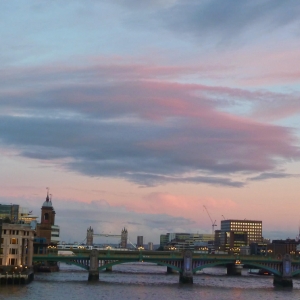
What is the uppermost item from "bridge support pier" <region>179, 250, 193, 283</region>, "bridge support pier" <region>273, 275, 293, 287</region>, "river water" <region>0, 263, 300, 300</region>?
"bridge support pier" <region>179, 250, 193, 283</region>

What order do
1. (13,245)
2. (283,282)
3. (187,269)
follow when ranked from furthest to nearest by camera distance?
(283,282) → (187,269) → (13,245)

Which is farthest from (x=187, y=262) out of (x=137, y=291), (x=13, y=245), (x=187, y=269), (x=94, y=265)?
(x=13, y=245)

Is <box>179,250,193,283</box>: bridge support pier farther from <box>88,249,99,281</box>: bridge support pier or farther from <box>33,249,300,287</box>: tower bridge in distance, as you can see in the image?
<box>88,249,99,281</box>: bridge support pier

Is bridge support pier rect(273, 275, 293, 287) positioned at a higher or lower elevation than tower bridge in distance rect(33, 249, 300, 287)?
lower

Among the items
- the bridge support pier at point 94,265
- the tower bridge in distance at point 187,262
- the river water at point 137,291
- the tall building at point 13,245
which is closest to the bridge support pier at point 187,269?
the tower bridge in distance at point 187,262

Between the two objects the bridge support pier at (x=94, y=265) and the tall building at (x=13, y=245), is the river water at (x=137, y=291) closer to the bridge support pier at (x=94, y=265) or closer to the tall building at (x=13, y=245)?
the bridge support pier at (x=94, y=265)

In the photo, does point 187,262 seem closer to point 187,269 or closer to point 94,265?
point 187,269

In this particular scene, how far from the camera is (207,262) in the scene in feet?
584

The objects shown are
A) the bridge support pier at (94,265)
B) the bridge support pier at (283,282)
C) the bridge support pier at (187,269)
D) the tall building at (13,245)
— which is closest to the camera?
the tall building at (13,245)

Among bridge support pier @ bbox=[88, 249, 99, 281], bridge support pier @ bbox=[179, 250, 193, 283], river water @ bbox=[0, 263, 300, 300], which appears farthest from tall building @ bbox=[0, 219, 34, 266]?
bridge support pier @ bbox=[179, 250, 193, 283]

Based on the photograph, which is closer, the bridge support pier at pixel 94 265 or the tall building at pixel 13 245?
the tall building at pixel 13 245

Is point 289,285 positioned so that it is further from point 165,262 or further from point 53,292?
point 53,292

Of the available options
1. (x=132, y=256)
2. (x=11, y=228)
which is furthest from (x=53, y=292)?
(x=132, y=256)

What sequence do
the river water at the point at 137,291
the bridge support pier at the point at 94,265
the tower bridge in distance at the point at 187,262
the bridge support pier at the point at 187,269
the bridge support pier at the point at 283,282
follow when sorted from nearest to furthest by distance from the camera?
the river water at the point at 137,291 → the bridge support pier at the point at 94,265 → the tower bridge in distance at the point at 187,262 → the bridge support pier at the point at 187,269 → the bridge support pier at the point at 283,282
